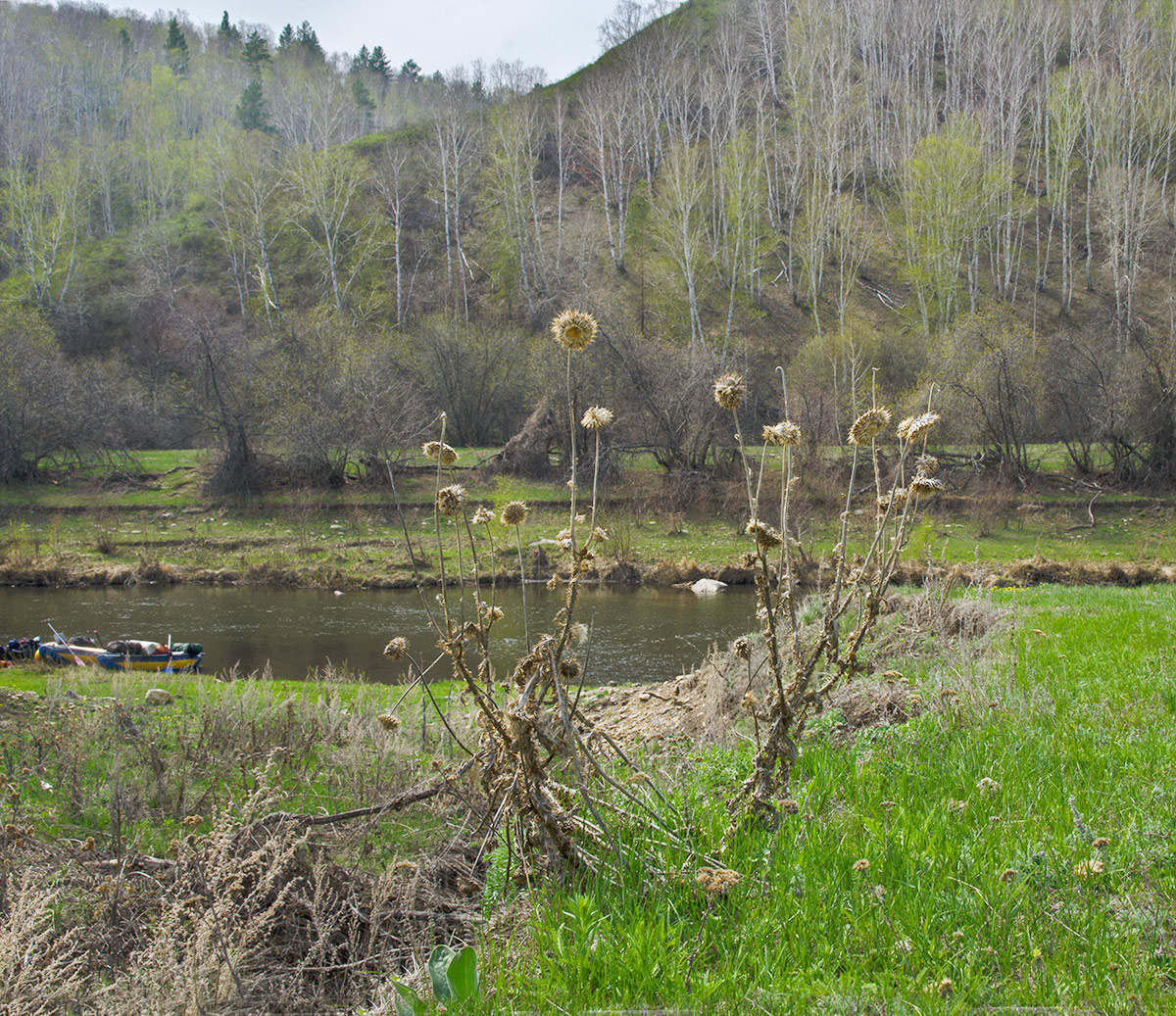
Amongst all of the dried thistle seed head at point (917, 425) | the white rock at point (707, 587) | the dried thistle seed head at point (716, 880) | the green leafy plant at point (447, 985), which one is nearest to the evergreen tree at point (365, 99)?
the white rock at point (707, 587)

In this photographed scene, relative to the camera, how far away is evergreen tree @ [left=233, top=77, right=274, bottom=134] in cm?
8088

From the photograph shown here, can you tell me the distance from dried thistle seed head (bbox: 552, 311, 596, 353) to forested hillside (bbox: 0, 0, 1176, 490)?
1129 inches

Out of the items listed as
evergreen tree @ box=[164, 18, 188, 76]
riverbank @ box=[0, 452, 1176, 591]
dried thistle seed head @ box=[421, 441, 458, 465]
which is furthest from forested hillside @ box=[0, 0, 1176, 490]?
dried thistle seed head @ box=[421, 441, 458, 465]

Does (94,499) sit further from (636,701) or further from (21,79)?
(21,79)

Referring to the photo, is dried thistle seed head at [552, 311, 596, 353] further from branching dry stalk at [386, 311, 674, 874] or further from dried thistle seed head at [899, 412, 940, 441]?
dried thistle seed head at [899, 412, 940, 441]

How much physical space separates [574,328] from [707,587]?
20146mm

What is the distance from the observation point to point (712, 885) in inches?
107

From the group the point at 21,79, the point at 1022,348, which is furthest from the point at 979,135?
the point at 21,79

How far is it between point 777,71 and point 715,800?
78562 millimetres

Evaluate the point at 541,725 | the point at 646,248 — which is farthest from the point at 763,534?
the point at 646,248

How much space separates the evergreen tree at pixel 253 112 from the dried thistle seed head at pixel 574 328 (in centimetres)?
9115

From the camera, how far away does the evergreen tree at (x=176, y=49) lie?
95.8 meters

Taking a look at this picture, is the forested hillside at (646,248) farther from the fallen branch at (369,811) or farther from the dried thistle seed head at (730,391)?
the dried thistle seed head at (730,391)

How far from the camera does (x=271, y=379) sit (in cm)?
3247
